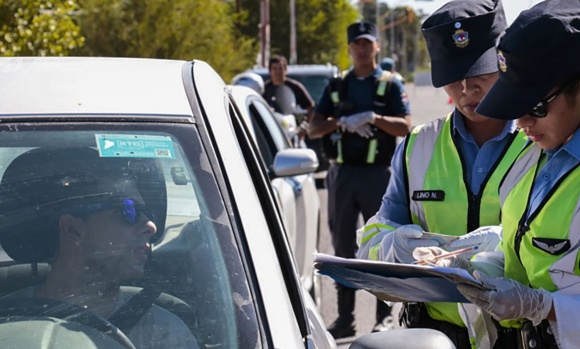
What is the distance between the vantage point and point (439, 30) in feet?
10.7

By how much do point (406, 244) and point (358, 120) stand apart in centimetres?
345

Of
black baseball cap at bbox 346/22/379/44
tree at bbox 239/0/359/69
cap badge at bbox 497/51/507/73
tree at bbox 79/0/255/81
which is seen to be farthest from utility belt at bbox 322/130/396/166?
tree at bbox 239/0/359/69

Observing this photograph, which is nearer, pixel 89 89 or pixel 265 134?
pixel 89 89

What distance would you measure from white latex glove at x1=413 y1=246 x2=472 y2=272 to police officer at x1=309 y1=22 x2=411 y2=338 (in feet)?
11.4

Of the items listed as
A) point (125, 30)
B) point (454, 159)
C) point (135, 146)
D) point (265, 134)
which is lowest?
point (125, 30)

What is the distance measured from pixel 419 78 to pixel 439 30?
75.0 metres

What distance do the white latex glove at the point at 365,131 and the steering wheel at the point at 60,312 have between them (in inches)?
168

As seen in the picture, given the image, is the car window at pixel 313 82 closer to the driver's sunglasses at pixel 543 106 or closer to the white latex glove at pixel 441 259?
the white latex glove at pixel 441 259

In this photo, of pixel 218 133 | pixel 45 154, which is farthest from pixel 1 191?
pixel 218 133

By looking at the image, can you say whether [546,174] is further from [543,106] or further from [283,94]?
[283,94]

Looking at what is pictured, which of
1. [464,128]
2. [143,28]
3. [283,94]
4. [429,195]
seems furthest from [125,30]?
[429,195]

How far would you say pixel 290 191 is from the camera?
21.9ft

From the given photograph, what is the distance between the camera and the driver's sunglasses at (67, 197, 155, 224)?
261 cm

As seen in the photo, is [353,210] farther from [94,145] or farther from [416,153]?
[94,145]
